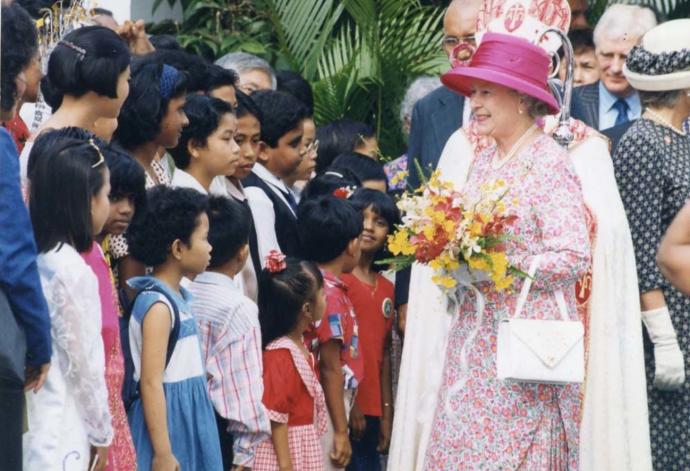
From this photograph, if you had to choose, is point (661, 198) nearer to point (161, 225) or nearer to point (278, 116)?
point (278, 116)

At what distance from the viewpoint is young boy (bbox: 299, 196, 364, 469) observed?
729 cm

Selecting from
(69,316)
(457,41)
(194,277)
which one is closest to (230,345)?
(194,277)

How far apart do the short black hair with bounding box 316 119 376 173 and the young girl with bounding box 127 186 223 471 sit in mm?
2940

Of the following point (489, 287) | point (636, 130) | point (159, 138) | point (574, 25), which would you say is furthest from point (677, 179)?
point (574, 25)

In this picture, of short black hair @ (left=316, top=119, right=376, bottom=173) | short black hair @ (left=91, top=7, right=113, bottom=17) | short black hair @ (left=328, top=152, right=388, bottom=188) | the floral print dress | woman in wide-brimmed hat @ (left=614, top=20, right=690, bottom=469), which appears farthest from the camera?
short black hair @ (left=316, top=119, right=376, bottom=173)

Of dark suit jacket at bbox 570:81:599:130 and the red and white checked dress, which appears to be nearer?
the red and white checked dress

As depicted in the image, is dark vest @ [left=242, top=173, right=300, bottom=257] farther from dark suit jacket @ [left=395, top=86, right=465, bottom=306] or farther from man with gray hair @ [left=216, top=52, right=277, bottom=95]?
man with gray hair @ [left=216, top=52, right=277, bottom=95]

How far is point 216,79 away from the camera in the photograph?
289 inches

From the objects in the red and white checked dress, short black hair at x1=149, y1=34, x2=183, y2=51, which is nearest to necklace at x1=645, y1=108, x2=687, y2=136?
the red and white checked dress

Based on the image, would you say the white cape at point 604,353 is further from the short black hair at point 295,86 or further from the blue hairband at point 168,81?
the short black hair at point 295,86

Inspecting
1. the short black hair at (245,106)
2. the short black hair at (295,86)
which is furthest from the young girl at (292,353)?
the short black hair at (295,86)

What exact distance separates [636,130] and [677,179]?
272 millimetres

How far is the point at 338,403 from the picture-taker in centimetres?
→ 729

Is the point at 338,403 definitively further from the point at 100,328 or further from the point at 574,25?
the point at 574,25
